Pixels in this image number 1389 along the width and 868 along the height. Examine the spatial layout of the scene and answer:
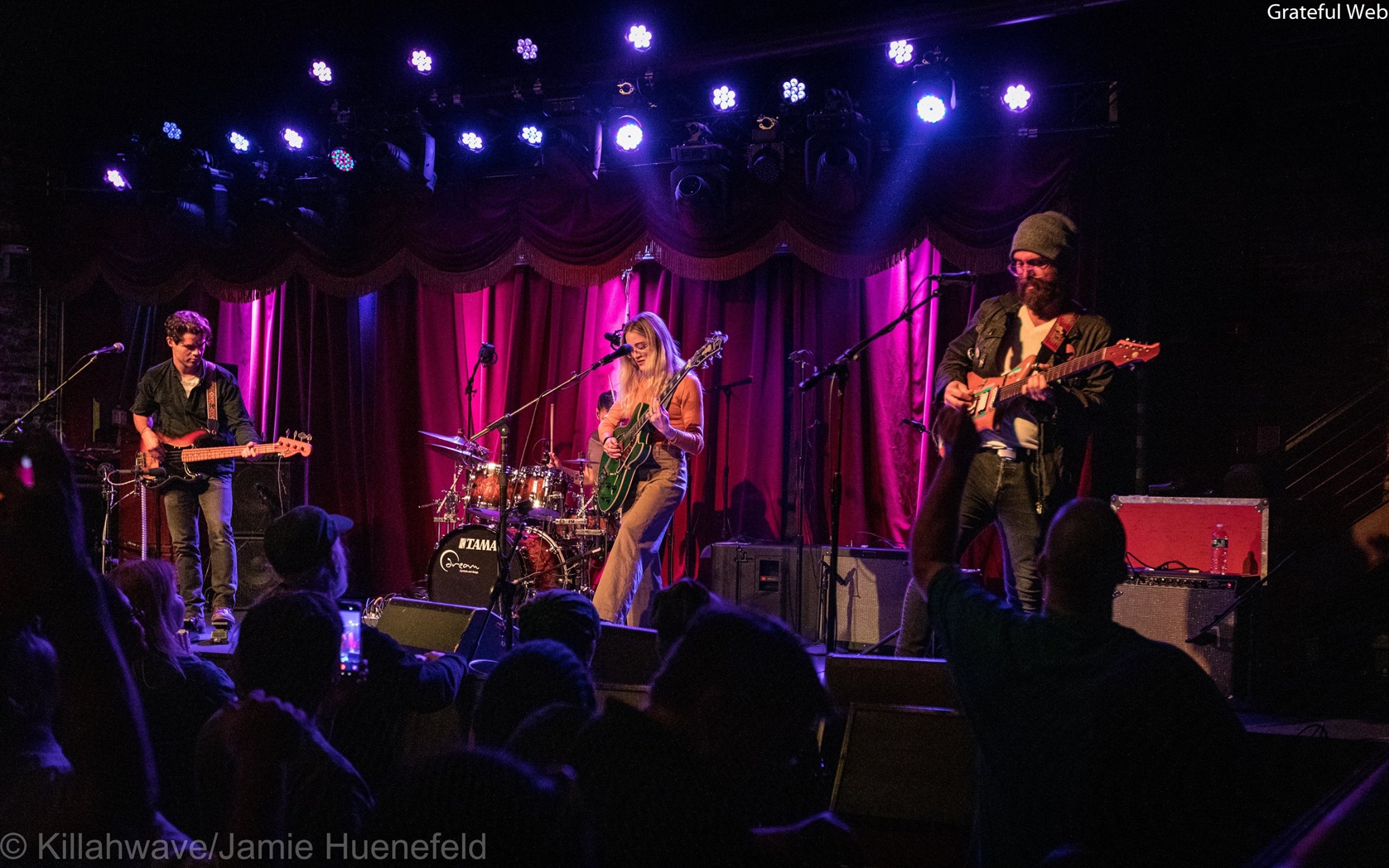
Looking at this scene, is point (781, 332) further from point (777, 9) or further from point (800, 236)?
point (777, 9)

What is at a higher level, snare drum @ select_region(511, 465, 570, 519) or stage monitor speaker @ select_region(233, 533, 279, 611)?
snare drum @ select_region(511, 465, 570, 519)

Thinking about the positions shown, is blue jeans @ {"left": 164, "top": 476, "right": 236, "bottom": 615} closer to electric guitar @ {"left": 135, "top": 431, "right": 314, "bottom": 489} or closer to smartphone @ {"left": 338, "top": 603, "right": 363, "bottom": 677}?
electric guitar @ {"left": 135, "top": 431, "right": 314, "bottom": 489}

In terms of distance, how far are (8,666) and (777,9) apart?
6.82 meters

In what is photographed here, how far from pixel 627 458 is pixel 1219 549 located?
11.9ft

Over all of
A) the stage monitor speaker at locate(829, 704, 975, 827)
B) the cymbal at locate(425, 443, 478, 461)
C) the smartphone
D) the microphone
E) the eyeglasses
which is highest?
the eyeglasses

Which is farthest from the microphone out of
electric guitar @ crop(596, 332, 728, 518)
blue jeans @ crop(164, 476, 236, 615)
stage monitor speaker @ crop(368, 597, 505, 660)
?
blue jeans @ crop(164, 476, 236, 615)

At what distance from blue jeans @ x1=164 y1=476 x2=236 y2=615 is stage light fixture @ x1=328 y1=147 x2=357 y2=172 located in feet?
8.68

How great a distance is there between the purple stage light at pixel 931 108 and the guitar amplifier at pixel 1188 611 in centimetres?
319

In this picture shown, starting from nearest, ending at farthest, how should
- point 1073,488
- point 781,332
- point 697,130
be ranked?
point 1073,488 < point 697,130 < point 781,332

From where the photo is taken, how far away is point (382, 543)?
945 centimetres

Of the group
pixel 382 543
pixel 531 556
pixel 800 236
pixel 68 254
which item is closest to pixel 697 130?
pixel 800 236

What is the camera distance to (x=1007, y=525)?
4457mm

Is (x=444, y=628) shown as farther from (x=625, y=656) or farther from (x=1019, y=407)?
(x=1019, y=407)

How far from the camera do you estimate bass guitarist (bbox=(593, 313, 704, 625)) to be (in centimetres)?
639
